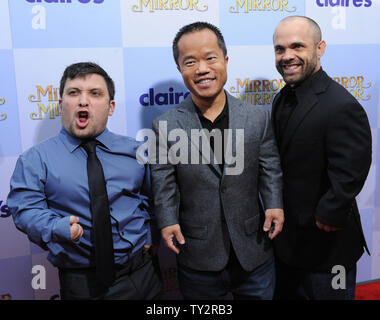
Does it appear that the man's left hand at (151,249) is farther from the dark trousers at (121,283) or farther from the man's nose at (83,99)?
the man's nose at (83,99)

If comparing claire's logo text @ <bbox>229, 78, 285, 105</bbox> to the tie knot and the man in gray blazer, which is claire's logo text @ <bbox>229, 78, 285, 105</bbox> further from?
the tie knot

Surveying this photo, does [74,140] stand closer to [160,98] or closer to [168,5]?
[160,98]

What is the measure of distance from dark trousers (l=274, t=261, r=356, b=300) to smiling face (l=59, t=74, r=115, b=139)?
3.76 feet

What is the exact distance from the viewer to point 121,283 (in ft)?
4.68

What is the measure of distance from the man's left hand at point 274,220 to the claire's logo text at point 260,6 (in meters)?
1.21

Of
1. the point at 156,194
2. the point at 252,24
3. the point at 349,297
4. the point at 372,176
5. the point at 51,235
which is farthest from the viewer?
the point at 372,176

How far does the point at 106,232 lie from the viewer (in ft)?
4.41

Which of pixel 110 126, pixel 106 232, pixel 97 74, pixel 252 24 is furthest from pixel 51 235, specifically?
pixel 252 24

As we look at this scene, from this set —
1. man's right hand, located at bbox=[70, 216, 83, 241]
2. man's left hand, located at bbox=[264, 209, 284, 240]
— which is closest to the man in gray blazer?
man's left hand, located at bbox=[264, 209, 284, 240]

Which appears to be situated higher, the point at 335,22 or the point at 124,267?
the point at 335,22

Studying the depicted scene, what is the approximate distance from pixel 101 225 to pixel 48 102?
33.2 inches
